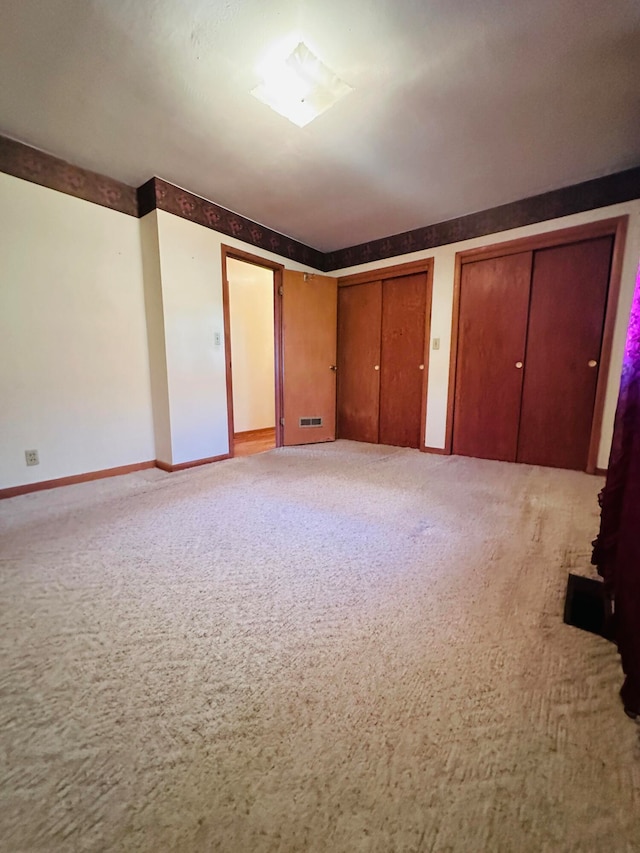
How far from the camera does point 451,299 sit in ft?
10.8

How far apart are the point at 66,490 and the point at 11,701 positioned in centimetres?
188

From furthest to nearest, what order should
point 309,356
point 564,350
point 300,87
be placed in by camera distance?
1. point 309,356
2. point 564,350
3. point 300,87

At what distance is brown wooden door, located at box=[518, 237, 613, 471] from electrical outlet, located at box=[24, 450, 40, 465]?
394 cm

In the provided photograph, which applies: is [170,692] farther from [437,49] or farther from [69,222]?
[69,222]

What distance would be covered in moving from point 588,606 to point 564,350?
231 cm

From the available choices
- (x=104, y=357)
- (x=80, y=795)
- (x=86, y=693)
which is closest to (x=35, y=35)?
(x=104, y=357)

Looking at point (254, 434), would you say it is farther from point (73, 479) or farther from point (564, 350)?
point (564, 350)

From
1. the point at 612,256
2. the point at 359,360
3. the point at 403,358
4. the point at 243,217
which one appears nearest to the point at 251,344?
the point at 359,360

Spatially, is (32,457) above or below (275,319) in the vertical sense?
below

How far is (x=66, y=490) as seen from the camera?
7.79 feet

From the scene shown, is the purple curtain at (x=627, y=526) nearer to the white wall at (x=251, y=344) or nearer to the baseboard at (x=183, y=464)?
the baseboard at (x=183, y=464)

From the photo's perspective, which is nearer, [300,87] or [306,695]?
[306,695]

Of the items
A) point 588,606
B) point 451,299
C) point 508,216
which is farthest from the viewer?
point 451,299

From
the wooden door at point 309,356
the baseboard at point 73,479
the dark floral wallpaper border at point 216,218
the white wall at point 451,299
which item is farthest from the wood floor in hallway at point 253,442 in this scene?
the dark floral wallpaper border at point 216,218
